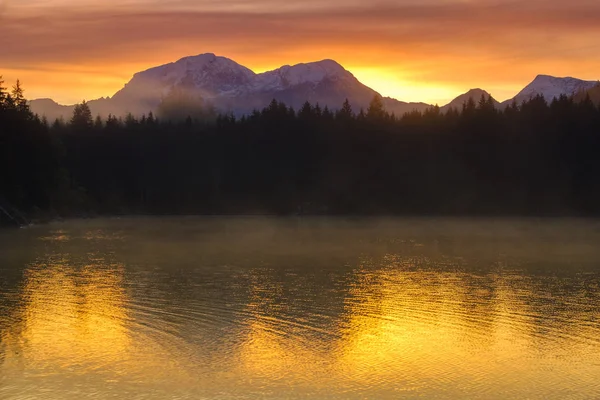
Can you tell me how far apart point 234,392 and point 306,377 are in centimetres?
231

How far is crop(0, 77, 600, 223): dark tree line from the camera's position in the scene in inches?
5802

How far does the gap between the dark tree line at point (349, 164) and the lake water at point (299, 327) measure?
9627 cm

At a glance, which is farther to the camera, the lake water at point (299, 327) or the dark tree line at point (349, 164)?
the dark tree line at point (349, 164)

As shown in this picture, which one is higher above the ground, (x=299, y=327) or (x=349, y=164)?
(x=349, y=164)

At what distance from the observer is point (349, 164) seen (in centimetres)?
16225

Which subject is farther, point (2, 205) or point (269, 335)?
point (2, 205)

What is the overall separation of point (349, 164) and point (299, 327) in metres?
137

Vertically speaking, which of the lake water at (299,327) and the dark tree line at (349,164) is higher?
the dark tree line at (349,164)

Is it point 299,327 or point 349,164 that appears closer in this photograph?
point 299,327

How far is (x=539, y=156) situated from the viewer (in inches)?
5979

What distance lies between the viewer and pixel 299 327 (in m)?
26.0

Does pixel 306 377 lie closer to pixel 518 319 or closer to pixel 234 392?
pixel 234 392

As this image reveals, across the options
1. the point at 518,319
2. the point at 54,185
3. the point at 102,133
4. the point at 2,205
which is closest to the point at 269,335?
the point at 518,319

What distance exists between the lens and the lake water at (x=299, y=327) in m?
18.9
